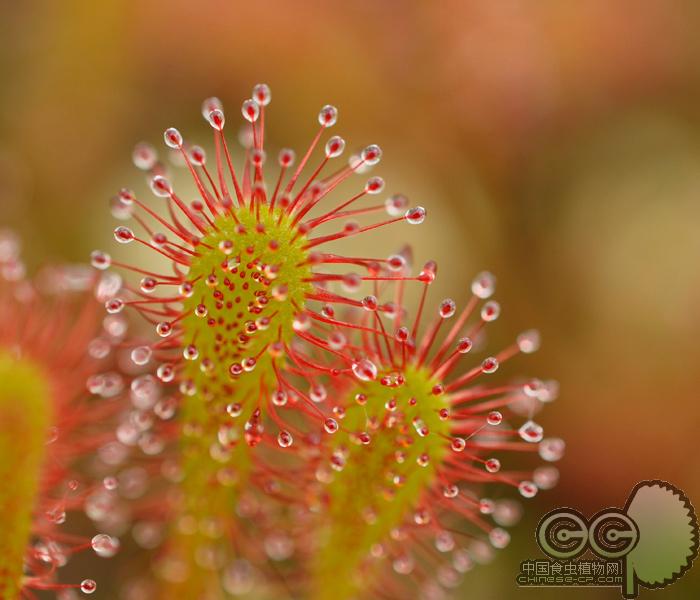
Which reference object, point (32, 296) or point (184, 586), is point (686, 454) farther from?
point (32, 296)

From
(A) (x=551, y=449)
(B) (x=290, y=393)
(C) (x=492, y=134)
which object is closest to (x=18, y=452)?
(B) (x=290, y=393)

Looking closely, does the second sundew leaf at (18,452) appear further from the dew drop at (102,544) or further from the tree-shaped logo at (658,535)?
the tree-shaped logo at (658,535)

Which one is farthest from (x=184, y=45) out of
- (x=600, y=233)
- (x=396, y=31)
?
(x=600, y=233)

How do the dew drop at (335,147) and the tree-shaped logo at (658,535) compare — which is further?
the tree-shaped logo at (658,535)

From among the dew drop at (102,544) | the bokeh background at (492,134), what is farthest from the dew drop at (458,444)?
the bokeh background at (492,134)

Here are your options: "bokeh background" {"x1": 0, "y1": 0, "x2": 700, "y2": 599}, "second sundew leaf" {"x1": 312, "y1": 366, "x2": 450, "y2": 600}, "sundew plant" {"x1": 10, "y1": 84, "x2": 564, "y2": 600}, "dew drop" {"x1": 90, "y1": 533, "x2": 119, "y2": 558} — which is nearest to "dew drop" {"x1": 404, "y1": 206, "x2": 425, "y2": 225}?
"sundew plant" {"x1": 10, "y1": 84, "x2": 564, "y2": 600}

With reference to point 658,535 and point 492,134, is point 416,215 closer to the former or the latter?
point 658,535
